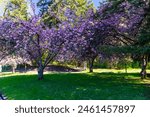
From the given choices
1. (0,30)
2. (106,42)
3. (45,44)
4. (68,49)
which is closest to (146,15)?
(106,42)

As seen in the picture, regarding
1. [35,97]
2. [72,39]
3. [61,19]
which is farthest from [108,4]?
[35,97]

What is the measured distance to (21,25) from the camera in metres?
25.6

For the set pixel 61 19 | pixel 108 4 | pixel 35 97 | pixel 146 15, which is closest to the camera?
pixel 35 97

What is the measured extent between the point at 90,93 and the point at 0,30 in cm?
1179

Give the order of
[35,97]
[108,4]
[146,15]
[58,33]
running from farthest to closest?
1. [58,33]
2. [108,4]
3. [146,15]
4. [35,97]

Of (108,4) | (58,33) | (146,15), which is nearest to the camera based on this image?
(146,15)

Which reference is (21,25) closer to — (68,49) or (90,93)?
(68,49)

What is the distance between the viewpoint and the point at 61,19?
92.2 feet

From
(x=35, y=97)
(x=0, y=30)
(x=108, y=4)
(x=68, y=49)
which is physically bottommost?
(x=35, y=97)

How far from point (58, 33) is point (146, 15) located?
25.7 ft

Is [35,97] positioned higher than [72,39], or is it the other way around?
[72,39]

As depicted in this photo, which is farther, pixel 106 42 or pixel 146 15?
pixel 106 42

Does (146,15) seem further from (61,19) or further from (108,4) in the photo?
(61,19)

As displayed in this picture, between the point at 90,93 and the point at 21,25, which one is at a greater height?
the point at 21,25
